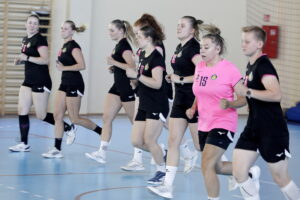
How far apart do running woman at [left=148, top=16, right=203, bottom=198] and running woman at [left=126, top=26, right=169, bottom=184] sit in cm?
19

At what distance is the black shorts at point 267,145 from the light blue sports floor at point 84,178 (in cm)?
146

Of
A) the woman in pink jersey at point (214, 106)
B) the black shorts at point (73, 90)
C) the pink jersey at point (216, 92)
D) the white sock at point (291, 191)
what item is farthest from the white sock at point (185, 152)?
the white sock at point (291, 191)

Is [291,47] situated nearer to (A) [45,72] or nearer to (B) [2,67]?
(B) [2,67]

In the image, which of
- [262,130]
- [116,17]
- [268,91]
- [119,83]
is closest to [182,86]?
[119,83]

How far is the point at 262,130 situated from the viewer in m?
5.11

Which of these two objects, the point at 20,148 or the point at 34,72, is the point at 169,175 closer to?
the point at 34,72

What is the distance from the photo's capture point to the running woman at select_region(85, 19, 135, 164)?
8.17 metres

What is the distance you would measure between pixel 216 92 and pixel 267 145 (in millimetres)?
717

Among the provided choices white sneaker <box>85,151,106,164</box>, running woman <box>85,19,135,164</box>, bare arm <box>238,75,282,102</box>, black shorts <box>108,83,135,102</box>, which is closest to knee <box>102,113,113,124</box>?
running woman <box>85,19,135,164</box>

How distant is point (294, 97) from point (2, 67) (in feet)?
23.4

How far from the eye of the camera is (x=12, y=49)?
13.9m

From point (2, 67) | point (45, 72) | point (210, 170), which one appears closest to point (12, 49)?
point (2, 67)

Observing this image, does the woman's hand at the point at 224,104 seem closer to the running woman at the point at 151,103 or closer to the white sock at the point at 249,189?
the white sock at the point at 249,189

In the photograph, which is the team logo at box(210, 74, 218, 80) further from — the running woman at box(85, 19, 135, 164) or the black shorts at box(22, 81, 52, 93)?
the black shorts at box(22, 81, 52, 93)
